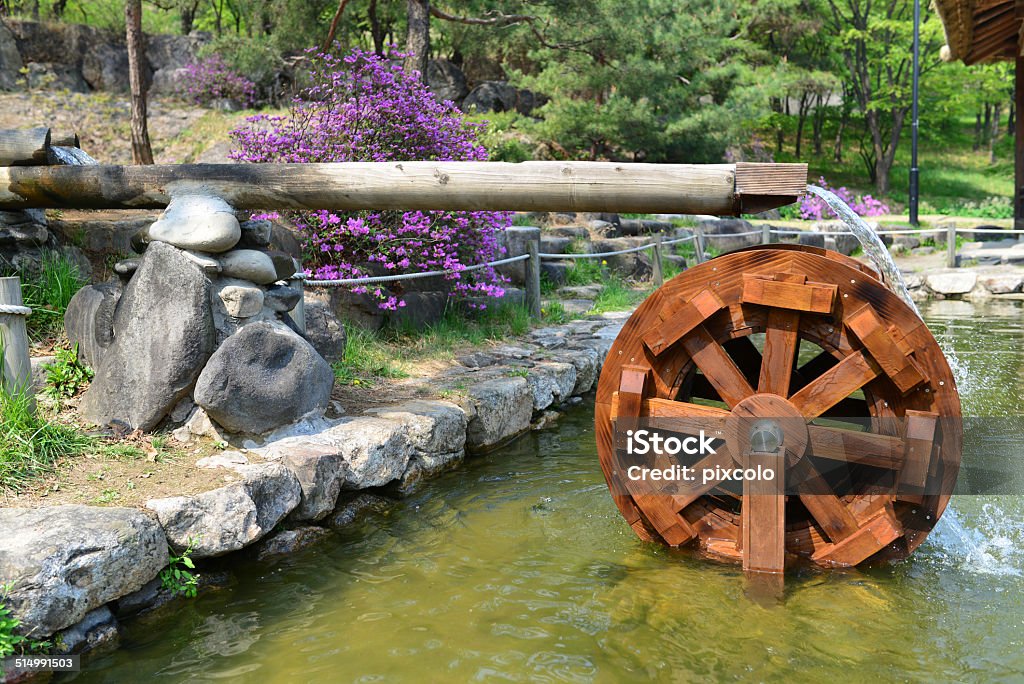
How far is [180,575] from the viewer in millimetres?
3520

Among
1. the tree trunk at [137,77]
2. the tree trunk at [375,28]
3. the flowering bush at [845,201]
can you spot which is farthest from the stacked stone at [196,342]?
the flowering bush at [845,201]

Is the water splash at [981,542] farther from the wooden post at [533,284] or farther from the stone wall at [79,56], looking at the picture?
the stone wall at [79,56]

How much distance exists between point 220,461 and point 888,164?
923 inches

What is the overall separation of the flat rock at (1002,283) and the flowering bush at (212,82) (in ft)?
40.5

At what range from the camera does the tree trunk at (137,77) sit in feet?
32.5

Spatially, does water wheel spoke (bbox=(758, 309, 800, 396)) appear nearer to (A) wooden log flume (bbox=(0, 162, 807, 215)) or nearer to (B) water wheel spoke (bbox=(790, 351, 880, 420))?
(B) water wheel spoke (bbox=(790, 351, 880, 420))

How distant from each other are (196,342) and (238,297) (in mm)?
320

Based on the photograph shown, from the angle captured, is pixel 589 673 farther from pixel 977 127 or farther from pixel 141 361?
pixel 977 127

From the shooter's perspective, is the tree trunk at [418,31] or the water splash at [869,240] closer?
the water splash at [869,240]

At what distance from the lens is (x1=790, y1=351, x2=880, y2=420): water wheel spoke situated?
12.5 ft

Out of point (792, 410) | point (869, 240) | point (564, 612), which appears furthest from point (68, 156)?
point (869, 240)

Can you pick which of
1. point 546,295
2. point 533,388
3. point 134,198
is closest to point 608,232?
point 546,295

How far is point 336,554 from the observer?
4.08 metres

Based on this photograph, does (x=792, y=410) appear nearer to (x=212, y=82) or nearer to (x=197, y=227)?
(x=197, y=227)
